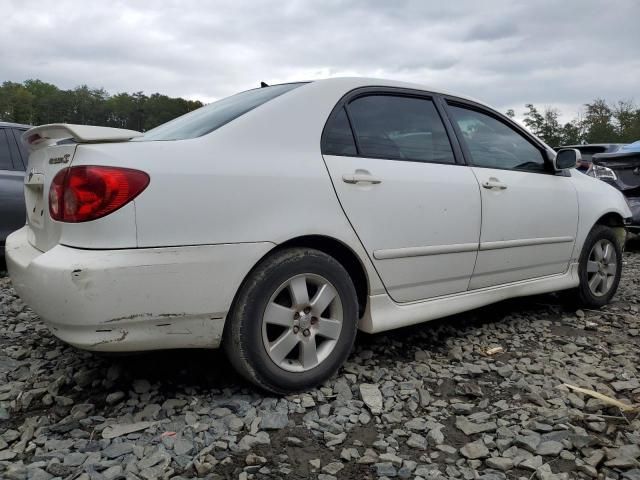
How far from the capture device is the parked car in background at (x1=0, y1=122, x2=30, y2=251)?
16.4ft

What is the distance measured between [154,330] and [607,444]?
5.98ft

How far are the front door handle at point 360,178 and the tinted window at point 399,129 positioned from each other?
0.47ft

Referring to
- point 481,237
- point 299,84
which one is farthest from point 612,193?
point 299,84

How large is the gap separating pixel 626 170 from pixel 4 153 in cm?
724

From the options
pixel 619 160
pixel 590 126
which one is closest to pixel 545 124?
pixel 590 126

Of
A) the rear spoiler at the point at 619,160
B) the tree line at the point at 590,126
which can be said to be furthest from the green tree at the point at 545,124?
the rear spoiler at the point at 619,160

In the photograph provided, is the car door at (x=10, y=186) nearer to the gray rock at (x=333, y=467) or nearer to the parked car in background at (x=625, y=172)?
the gray rock at (x=333, y=467)

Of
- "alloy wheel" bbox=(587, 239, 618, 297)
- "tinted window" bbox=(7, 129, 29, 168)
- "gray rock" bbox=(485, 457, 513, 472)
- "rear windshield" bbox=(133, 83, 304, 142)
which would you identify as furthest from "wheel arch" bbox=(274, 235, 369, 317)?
"tinted window" bbox=(7, 129, 29, 168)

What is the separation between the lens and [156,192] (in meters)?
2.05

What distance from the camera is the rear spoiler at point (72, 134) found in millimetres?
2168

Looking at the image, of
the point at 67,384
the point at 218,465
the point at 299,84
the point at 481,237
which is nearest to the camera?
the point at 218,465

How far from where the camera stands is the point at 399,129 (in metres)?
2.95

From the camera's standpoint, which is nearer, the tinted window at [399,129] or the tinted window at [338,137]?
the tinted window at [338,137]

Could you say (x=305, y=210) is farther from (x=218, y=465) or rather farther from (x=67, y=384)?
(x=67, y=384)
